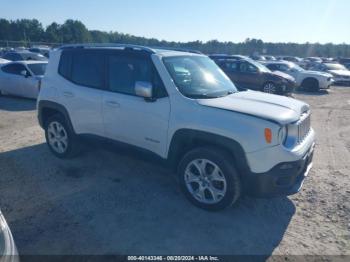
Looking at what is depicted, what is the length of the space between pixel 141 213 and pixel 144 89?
1.54 m

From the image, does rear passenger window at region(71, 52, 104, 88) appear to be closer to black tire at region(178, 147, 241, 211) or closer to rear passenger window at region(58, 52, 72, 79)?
rear passenger window at region(58, 52, 72, 79)

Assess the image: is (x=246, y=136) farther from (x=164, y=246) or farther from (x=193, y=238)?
(x=164, y=246)

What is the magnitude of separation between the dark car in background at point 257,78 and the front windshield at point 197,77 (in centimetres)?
909

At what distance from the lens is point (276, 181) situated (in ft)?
11.2

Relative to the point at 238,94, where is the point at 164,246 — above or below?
below

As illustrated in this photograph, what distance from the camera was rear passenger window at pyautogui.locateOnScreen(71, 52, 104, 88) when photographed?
4.63 metres

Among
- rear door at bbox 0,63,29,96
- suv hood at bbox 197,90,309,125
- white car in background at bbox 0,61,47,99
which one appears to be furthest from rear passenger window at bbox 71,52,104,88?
rear door at bbox 0,63,29,96

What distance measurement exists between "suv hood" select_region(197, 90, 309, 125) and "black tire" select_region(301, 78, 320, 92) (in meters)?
13.9

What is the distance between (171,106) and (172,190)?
1.30 m

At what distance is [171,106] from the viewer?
3871 mm

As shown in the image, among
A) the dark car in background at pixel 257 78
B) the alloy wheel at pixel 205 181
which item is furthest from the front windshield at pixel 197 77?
the dark car in background at pixel 257 78

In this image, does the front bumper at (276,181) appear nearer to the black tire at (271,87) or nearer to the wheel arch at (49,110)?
the wheel arch at (49,110)

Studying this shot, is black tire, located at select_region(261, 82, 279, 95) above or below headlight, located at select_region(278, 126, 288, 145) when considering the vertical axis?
below

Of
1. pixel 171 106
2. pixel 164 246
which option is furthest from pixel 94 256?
pixel 171 106
